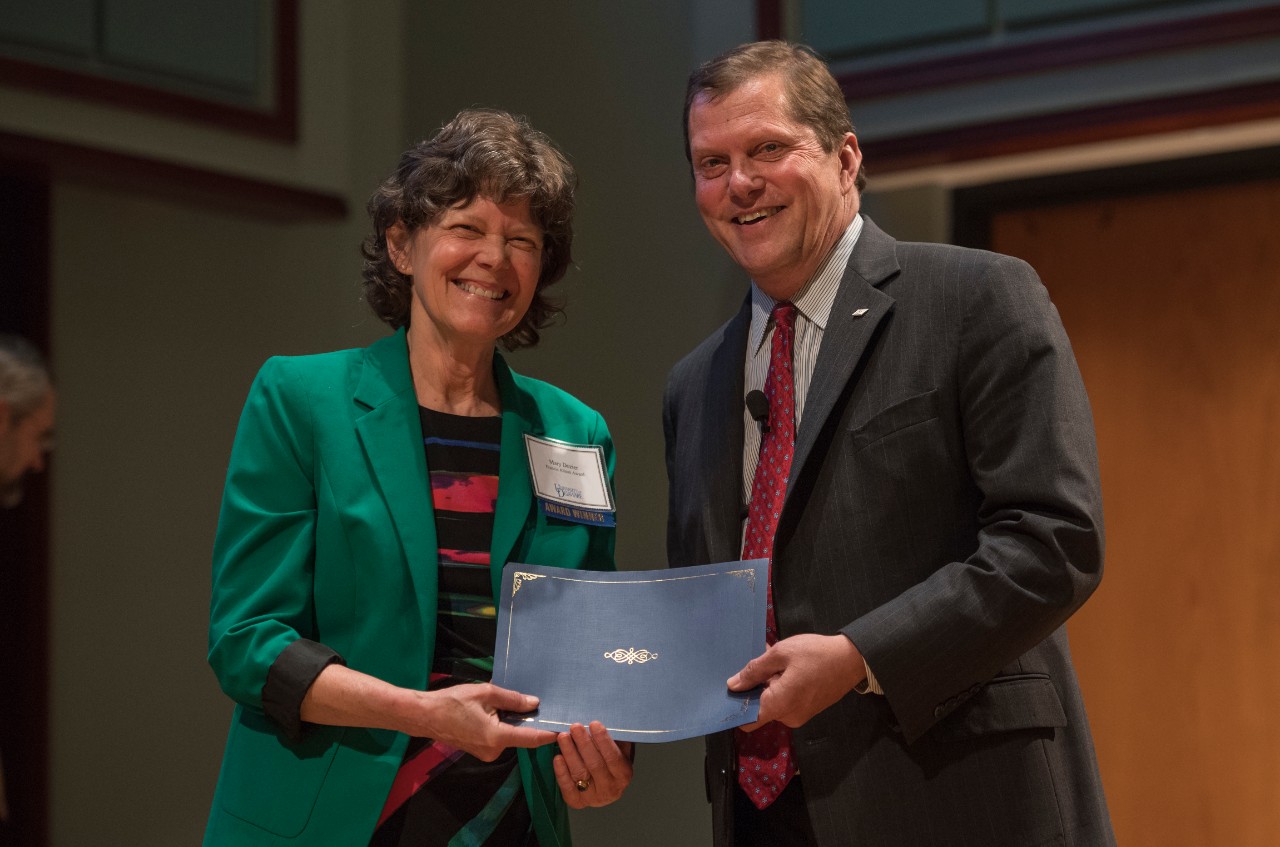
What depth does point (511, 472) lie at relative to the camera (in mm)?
1930

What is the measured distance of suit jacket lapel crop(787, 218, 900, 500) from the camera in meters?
1.81

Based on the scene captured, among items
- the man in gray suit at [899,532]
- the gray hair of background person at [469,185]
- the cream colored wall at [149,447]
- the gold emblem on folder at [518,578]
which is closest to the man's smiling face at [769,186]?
the man in gray suit at [899,532]

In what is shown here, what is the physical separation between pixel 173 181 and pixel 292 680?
10.9 feet

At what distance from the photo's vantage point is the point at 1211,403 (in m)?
3.91

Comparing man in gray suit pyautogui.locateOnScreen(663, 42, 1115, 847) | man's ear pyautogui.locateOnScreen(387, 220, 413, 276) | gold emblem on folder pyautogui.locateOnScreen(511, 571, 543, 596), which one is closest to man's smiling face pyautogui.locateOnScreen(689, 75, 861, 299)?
man in gray suit pyautogui.locateOnScreen(663, 42, 1115, 847)

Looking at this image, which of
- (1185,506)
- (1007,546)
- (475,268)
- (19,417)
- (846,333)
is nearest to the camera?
(1007,546)

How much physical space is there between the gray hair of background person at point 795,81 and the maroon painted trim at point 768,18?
2293 millimetres

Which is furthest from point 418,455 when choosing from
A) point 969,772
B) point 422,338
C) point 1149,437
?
point 1149,437

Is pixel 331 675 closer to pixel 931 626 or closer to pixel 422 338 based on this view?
pixel 422 338

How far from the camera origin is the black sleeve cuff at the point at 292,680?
5.50 feet

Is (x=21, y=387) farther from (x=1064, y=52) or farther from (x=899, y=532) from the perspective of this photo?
(x=1064, y=52)

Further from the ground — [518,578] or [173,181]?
[173,181]

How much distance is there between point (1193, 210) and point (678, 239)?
5.66ft

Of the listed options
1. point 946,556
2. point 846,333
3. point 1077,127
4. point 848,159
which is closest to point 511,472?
point 846,333
